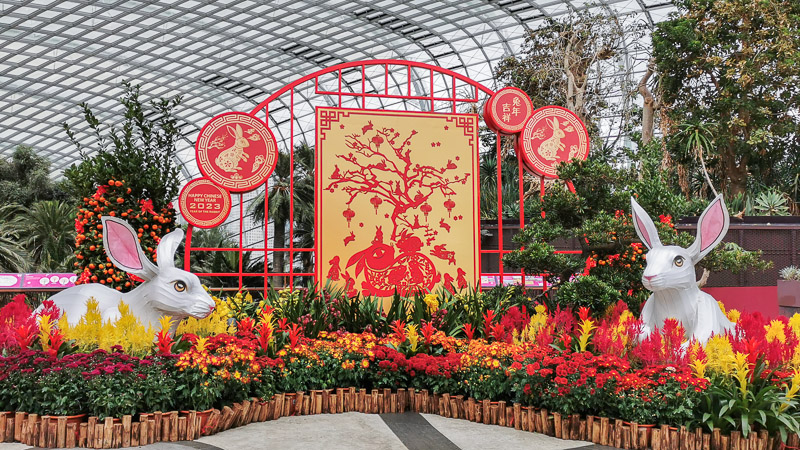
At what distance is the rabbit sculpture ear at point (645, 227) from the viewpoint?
6.29m

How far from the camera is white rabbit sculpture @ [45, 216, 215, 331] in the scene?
237 inches

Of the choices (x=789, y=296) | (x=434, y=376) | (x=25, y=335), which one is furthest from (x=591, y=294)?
(x=789, y=296)

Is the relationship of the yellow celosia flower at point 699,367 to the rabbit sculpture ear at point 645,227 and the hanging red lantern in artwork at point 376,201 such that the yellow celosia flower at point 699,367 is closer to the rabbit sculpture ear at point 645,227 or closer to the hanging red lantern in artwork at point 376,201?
the rabbit sculpture ear at point 645,227

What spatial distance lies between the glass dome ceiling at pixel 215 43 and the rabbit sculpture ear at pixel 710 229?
69.9ft

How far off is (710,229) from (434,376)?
2.93m

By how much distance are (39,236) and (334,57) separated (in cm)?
1803

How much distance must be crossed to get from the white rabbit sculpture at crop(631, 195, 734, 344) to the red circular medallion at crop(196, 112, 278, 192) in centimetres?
505

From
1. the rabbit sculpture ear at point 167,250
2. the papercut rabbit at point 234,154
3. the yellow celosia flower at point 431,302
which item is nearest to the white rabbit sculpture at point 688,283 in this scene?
the yellow celosia flower at point 431,302

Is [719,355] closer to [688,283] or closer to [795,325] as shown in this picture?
[688,283]

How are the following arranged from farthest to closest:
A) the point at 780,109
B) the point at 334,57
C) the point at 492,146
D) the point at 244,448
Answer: the point at 334,57 → the point at 492,146 → the point at 780,109 → the point at 244,448

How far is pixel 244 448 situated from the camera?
16.9ft

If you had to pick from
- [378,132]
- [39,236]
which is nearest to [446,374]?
[378,132]

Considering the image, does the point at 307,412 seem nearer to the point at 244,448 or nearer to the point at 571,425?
the point at 244,448

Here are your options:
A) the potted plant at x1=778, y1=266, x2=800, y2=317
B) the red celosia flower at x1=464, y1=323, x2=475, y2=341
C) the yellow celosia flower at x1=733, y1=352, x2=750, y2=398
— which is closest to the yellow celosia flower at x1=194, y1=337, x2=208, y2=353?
the red celosia flower at x1=464, y1=323, x2=475, y2=341
